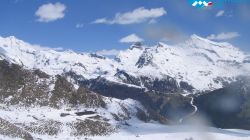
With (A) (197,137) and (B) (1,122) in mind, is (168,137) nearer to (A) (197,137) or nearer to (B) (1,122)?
(A) (197,137)

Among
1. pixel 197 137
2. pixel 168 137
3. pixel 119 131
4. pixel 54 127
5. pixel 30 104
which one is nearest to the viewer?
pixel 197 137

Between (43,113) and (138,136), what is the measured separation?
38.0 metres

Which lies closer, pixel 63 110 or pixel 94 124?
pixel 94 124

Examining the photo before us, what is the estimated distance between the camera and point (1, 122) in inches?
5605

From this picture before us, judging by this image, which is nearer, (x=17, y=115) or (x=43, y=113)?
(x=17, y=115)

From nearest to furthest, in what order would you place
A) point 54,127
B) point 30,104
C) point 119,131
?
point 54,127 → point 119,131 → point 30,104

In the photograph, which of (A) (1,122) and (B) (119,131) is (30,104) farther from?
(A) (1,122)

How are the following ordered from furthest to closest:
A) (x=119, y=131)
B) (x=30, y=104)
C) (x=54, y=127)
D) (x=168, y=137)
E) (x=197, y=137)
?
(x=30, y=104)
(x=119, y=131)
(x=54, y=127)
(x=168, y=137)
(x=197, y=137)

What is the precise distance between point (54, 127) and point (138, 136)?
25.6 meters

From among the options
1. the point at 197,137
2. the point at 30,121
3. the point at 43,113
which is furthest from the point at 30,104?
the point at 197,137

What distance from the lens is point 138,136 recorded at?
540 ft

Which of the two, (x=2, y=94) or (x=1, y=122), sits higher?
(x=2, y=94)

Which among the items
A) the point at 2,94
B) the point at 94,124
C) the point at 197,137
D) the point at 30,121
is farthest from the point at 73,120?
the point at 197,137

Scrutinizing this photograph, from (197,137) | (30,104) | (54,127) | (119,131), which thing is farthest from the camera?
(30,104)
